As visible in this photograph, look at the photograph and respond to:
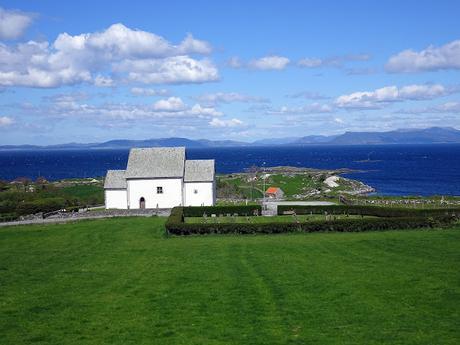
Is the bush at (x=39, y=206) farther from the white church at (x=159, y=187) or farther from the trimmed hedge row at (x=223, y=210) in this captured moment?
the trimmed hedge row at (x=223, y=210)

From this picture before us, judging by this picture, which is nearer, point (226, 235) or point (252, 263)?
point (252, 263)

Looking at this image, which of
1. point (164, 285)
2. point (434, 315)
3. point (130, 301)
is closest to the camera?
point (434, 315)

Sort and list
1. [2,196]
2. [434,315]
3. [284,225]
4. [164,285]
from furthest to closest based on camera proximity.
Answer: [2,196]
[284,225]
[164,285]
[434,315]

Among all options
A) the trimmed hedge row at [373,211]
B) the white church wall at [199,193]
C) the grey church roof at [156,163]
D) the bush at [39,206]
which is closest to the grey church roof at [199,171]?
the white church wall at [199,193]

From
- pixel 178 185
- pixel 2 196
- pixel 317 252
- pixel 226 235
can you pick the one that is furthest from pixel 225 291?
pixel 2 196

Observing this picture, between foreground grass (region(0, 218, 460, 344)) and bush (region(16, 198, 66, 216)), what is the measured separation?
2414 cm

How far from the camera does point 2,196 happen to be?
6812 centimetres

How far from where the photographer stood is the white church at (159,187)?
58000 millimetres

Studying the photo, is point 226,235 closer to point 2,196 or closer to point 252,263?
point 252,263

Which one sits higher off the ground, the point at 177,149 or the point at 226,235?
the point at 177,149

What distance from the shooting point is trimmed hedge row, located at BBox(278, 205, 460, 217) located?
141 feet

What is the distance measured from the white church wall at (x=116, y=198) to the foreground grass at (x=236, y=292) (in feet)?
77.7

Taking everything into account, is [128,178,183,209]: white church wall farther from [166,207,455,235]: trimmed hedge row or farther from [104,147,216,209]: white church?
[166,207,455,235]: trimmed hedge row

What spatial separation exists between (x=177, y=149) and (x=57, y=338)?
4590cm
